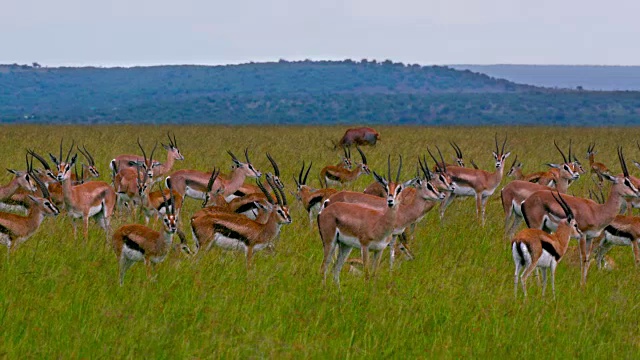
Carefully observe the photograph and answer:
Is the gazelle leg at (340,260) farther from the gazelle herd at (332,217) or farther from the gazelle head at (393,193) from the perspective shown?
the gazelle head at (393,193)

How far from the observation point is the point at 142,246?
8250mm

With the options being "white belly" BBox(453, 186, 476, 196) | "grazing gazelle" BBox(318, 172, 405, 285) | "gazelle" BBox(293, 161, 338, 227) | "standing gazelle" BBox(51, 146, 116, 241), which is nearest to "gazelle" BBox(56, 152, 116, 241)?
"standing gazelle" BBox(51, 146, 116, 241)

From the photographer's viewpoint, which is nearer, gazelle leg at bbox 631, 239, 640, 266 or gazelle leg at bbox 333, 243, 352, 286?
gazelle leg at bbox 333, 243, 352, 286

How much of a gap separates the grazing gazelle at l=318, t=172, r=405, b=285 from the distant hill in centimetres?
8951

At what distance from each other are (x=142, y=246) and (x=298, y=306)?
158 cm

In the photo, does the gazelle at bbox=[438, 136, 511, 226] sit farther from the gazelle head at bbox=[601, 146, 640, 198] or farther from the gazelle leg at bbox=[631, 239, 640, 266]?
the gazelle leg at bbox=[631, 239, 640, 266]

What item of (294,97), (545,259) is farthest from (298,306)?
(294,97)

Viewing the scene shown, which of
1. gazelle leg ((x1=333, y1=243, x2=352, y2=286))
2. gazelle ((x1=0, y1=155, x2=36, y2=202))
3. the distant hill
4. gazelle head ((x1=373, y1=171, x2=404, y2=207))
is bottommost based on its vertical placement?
the distant hill

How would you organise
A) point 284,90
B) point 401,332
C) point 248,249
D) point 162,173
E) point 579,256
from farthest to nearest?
point 284,90
point 162,173
point 579,256
point 248,249
point 401,332

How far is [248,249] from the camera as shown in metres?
9.32

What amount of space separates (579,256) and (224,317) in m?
4.68

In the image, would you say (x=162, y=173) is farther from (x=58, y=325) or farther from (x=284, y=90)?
(x=284, y=90)

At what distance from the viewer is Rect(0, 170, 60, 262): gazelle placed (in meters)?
8.94

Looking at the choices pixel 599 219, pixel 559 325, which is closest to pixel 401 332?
pixel 559 325
